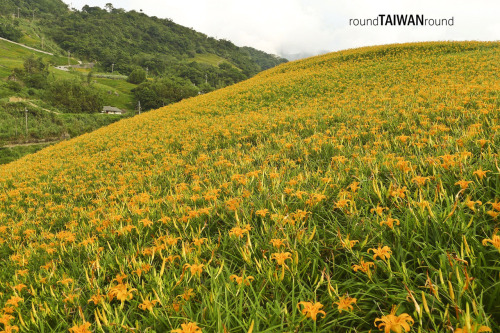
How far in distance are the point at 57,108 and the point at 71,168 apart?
67.3 metres

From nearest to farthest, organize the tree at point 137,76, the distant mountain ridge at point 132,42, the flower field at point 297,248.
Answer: the flower field at point 297,248 → the tree at point 137,76 → the distant mountain ridge at point 132,42

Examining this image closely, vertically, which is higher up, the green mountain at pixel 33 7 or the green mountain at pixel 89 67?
the green mountain at pixel 33 7

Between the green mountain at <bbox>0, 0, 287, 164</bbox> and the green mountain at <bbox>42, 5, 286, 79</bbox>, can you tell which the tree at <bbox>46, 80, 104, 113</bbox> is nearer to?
the green mountain at <bbox>0, 0, 287, 164</bbox>

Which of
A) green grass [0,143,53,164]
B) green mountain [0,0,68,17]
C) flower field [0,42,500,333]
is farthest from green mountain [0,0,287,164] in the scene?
flower field [0,42,500,333]

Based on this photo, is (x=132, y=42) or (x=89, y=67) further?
(x=132, y=42)

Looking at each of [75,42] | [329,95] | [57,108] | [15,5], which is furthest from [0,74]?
[15,5]

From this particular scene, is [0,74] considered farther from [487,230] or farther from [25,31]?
[487,230]

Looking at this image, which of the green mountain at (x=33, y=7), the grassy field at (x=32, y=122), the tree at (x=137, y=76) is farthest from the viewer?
the green mountain at (x=33, y=7)

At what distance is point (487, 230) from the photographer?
154 centimetres

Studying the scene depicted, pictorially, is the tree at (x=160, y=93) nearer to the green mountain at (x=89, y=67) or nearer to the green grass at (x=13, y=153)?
the green mountain at (x=89, y=67)

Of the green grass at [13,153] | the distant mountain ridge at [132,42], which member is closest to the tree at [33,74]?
the distant mountain ridge at [132,42]

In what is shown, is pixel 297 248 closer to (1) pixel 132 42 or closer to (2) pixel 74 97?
(2) pixel 74 97

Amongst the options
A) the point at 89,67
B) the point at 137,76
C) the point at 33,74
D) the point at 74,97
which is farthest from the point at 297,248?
the point at 89,67

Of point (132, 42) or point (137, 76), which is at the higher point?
point (132, 42)
